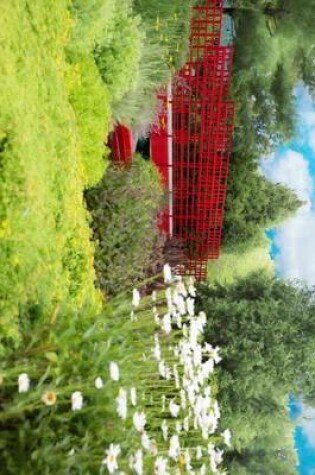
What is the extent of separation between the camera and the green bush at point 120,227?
20.6 ft

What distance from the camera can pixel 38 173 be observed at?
3977mm

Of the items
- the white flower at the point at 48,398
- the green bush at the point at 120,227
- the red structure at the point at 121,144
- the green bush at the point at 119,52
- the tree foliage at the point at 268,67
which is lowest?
the white flower at the point at 48,398

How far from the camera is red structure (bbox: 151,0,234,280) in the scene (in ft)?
25.3

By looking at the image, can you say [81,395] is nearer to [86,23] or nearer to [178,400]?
[178,400]

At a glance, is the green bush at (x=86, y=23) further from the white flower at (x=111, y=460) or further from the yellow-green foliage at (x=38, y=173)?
the white flower at (x=111, y=460)

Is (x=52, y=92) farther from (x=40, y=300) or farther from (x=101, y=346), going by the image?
(x=101, y=346)

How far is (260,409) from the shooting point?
783cm

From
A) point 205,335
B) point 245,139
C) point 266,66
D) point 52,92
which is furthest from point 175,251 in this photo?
point 52,92

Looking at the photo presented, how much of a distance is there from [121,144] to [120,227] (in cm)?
117

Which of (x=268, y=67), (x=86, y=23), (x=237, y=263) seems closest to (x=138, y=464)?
(x=86, y=23)

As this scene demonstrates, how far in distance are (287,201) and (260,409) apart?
3156 millimetres

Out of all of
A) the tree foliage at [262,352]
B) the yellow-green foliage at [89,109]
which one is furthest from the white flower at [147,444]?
the tree foliage at [262,352]

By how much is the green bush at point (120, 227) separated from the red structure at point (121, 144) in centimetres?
44

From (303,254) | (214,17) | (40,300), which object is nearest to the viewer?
(40,300)
